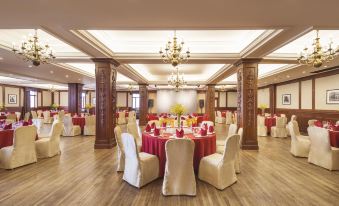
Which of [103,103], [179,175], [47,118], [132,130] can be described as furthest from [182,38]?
[47,118]

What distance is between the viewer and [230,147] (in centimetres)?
331

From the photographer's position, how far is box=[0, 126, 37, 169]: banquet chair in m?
4.30

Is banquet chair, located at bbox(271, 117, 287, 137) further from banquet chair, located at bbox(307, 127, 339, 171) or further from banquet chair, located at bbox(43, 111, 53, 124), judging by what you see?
banquet chair, located at bbox(43, 111, 53, 124)

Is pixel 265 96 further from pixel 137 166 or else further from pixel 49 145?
pixel 49 145

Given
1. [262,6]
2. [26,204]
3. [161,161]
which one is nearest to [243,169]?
[161,161]

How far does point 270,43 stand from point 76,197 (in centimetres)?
504

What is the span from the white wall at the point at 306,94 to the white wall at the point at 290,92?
18.9 inches

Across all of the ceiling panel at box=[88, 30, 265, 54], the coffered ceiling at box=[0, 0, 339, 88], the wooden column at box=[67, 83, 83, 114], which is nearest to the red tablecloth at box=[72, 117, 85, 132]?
the coffered ceiling at box=[0, 0, 339, 88]

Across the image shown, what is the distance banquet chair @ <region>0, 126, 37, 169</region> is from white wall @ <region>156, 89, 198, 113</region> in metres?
15.0

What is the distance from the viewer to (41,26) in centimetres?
360

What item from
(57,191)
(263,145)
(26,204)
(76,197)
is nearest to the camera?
(26,204)

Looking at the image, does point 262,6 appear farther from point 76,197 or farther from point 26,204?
point 26,204

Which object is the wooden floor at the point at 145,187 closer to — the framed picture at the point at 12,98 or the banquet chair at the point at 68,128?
the banquet chair at the point at 68,128

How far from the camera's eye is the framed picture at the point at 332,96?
26.4ft
